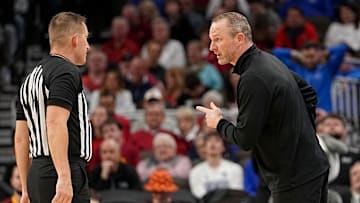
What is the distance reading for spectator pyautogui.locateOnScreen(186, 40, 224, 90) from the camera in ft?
37.8

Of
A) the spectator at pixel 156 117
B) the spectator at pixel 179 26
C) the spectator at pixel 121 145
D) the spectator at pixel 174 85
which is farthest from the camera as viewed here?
the spectator at pixel 179 26

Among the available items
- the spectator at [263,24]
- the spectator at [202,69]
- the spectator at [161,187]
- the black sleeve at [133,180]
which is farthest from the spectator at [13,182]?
the spectator at [263,24]

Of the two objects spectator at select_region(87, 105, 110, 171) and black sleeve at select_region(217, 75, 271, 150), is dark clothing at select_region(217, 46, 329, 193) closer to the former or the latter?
black sleeve at select_region(217, 75, 271, 150)

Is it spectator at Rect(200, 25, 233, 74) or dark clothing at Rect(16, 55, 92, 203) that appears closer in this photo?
dark clothing at Rect(16, 55, 92, 203)

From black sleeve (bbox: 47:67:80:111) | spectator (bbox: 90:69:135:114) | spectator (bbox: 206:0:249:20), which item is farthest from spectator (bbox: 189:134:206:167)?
black sleeve (bbox: 47:67:80:111)

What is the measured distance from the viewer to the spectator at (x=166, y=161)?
9547mm

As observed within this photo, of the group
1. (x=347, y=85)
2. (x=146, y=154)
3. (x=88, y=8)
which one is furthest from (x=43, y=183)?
(x=88, y=8)

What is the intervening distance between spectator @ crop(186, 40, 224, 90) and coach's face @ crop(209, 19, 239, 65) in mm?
6059

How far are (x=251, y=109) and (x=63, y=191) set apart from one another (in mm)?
1105

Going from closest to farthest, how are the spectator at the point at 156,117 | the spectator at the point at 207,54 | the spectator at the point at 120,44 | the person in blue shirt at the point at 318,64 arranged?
1. the person in blue shirt at the point at 318,64
2. the spectator at the point at 156,117
3. the spectator at the point at 207,54
4. the spectator at the point at 120,44

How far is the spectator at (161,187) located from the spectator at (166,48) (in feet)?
12.3

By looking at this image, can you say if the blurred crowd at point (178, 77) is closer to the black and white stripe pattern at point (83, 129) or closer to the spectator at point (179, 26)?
the spectator at point (179, 26)

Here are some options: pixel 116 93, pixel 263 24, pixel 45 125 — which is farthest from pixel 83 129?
pixel 263 24

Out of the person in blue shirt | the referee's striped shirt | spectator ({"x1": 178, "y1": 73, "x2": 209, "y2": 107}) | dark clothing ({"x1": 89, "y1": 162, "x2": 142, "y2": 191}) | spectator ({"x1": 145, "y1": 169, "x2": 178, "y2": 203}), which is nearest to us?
the referee's striped shirt
